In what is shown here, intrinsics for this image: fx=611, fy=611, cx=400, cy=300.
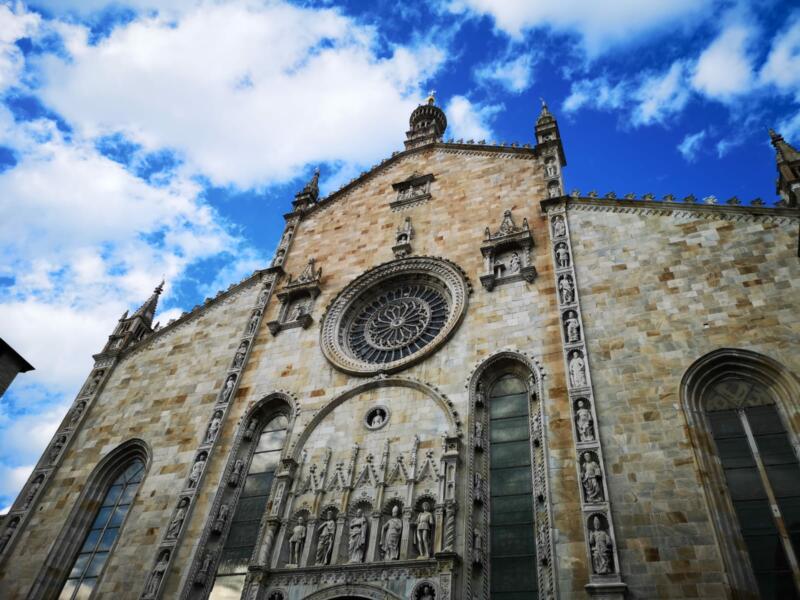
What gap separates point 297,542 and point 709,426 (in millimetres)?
8805

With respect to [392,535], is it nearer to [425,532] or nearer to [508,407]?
[425,532]

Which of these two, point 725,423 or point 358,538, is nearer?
point 725,423

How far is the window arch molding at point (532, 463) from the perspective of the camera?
11.3 metres

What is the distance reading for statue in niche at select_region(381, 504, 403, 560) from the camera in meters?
12.3

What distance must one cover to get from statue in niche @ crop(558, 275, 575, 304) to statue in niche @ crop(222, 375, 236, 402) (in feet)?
30.8

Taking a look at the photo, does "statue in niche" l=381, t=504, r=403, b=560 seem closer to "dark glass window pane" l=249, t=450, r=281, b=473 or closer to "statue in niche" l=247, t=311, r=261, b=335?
"dark glass window pane" l=249, t=450, r=281, b=473

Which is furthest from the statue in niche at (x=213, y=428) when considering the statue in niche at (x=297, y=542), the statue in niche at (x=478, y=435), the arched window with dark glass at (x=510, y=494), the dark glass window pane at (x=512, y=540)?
the dark glass window pane at (x=512, y=540)

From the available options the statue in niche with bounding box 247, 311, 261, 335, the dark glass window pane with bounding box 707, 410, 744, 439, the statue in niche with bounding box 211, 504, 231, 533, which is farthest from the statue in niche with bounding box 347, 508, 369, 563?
the statue in niche with bounding box 247, 311, 261, 335

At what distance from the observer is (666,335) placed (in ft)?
42.9

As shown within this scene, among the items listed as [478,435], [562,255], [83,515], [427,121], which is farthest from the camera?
[427,121]

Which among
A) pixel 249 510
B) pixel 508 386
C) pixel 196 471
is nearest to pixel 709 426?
pixel 508 386

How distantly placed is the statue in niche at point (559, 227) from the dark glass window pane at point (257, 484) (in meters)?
9.76

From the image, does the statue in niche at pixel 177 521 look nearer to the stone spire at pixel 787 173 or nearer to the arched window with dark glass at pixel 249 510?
the arched window with dark glass at pixel 249 510

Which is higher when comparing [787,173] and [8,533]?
[787,173]
